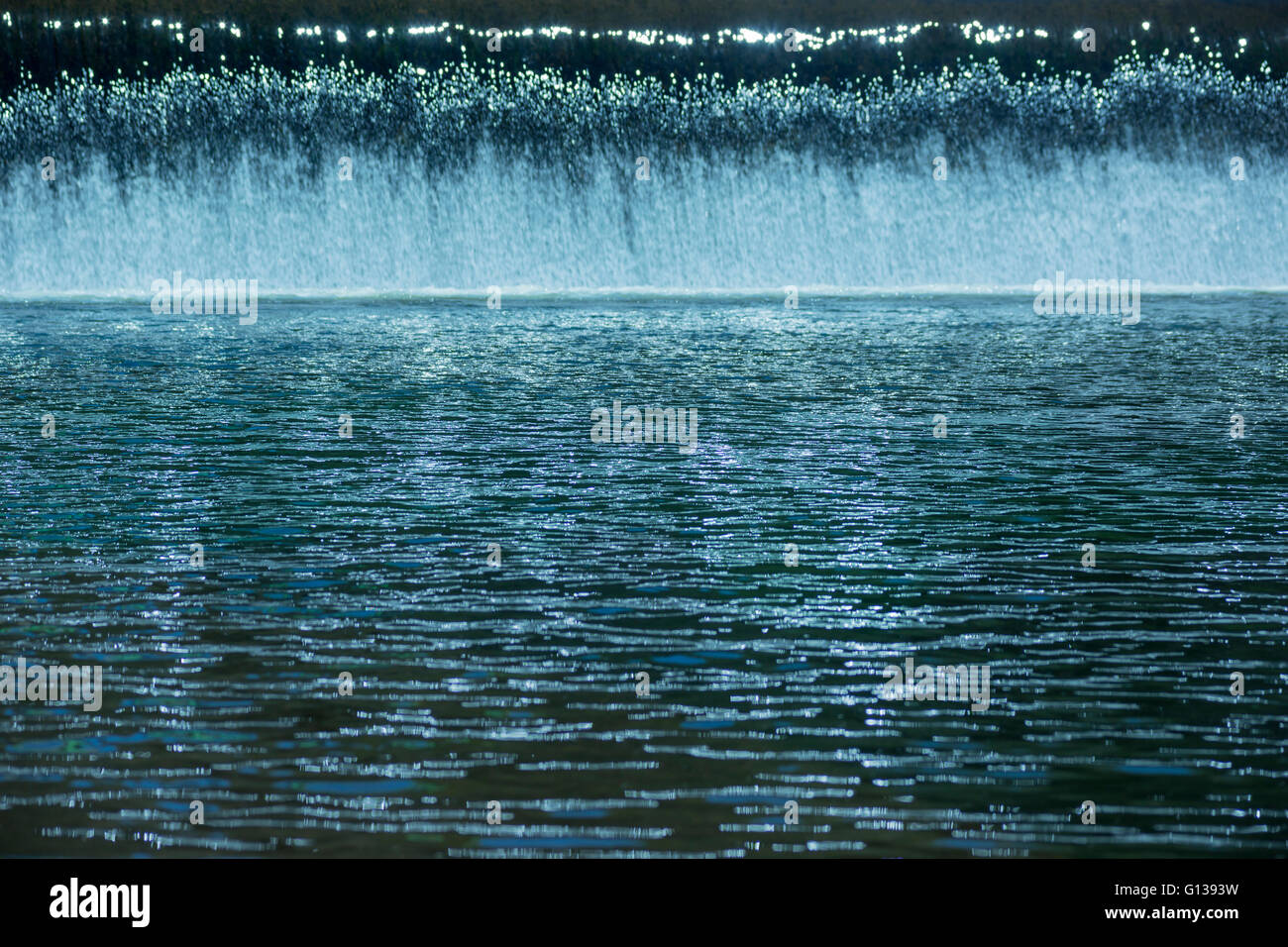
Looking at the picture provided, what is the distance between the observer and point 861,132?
31250 millimetres

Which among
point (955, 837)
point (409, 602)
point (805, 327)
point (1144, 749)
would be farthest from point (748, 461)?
point (805, 327)

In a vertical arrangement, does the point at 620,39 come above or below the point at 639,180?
above

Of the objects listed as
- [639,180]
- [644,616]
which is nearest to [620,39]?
[639,180]

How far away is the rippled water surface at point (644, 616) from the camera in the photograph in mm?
5246

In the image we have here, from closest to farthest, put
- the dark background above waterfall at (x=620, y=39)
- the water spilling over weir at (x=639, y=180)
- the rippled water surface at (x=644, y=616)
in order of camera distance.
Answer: the rippled water surface at (x=644, y=616) < the dark background above waterfall at (x=620, y=39) < the water spilling over weir at (x=639, y=180)

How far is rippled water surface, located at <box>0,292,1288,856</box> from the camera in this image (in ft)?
17.2

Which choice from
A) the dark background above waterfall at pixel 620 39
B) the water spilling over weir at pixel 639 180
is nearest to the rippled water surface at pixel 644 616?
the water spilling over weir at pixel 639 180

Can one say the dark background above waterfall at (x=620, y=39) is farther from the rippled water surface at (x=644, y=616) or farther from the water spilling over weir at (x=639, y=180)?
the rippled water surface at (x=644, y=616)

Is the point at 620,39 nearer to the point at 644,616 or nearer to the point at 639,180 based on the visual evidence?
the point at 639,180

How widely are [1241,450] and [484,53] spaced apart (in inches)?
794

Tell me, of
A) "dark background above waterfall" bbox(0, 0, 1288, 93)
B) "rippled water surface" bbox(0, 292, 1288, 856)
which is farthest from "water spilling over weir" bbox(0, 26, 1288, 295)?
"rippled water surface" bbox(0, 292, 1288, 856)

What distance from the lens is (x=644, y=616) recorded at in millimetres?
7527

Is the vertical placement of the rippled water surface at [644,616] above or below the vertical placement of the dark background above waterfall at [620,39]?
below

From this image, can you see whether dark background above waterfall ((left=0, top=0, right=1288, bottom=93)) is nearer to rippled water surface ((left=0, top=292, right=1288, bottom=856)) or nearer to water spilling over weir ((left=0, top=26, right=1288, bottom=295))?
water spilling over weir ((left=0, top=26, right=1288, bottom=295))
